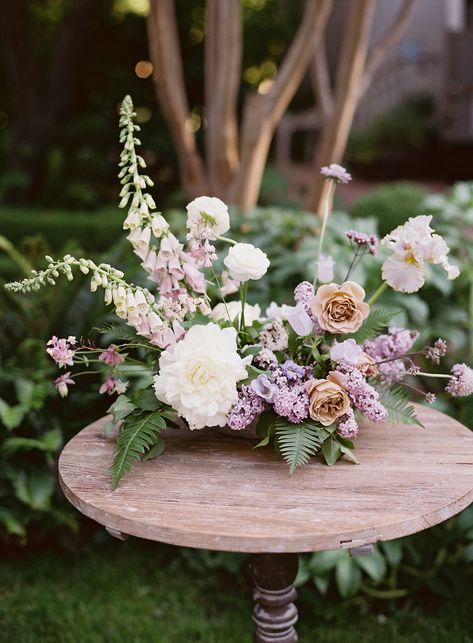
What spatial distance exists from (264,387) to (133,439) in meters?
0.33

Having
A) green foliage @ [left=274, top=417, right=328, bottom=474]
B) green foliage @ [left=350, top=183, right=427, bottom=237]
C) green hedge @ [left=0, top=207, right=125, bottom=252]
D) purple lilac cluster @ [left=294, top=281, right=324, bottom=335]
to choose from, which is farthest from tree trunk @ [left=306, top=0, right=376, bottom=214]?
green hedge @ [left=0, top=207, right=125, bottom=252]

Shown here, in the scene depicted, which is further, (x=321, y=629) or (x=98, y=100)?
(x=98, y=100)

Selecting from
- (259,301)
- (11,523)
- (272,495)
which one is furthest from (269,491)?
(259,301)

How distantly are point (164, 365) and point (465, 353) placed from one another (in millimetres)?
2179

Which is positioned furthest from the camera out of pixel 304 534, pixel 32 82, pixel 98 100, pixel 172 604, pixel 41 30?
pixel 41 30

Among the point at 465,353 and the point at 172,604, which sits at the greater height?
the point at 465,353

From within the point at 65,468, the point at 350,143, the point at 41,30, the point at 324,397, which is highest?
the point at 41,30

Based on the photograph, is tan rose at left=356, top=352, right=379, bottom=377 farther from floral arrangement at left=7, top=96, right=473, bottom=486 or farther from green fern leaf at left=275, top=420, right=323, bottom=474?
green fern leaf at left=275, top=420, right=323, bottom=474

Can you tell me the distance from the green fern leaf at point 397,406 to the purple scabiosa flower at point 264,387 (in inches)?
13.4

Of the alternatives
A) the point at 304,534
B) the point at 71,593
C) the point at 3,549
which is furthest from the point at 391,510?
the point at 3,549

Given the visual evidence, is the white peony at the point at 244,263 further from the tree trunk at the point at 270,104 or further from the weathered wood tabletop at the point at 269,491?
the tree trunk at the point at 270,104

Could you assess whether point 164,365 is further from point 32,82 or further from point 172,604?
point 32,82

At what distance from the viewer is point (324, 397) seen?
1.77 metres

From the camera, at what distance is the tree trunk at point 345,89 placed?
13.8 ft
